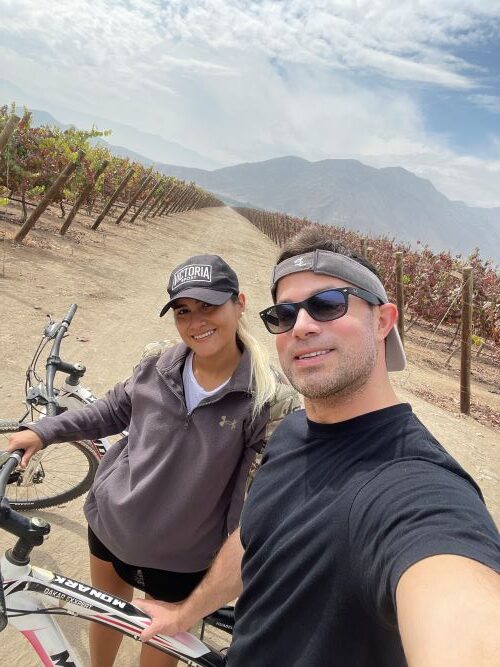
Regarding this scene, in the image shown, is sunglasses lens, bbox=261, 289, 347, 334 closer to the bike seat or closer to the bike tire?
the bike seat

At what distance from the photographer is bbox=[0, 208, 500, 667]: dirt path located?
310 cm

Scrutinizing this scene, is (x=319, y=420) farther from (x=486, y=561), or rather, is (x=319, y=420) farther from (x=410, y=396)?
(x=410, y=396)

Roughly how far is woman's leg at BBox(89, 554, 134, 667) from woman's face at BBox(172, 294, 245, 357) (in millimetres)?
1003

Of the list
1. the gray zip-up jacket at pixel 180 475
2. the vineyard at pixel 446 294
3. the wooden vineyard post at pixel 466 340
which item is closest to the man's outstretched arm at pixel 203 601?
the gray zip-up jacket at pixel 180 475

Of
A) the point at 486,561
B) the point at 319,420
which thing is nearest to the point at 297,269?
the point at 319,420

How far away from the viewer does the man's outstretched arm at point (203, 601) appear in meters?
1.56

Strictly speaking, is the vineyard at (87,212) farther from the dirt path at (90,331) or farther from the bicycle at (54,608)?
the bicycle at (54,608)

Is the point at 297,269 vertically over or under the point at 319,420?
over

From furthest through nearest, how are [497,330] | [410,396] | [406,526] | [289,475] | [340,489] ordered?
[497,330] → [410,396] → [289,475] → [340,489] → [406,526]

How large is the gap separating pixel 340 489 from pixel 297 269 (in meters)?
0.69

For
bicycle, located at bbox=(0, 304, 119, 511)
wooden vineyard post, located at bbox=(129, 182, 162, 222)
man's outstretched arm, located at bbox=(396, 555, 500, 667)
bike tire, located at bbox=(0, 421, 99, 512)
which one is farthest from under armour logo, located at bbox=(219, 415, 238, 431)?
wooden vineyard post, located at bbox=(129, 182, 162, 222)

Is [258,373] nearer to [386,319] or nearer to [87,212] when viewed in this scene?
[386,319]

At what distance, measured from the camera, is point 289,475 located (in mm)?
1232

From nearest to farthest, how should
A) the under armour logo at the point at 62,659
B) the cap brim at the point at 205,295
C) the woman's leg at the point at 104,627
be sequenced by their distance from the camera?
the under armour logo at the point at 62,659 → the cap brim at the point at 205,295 → the woman's leg at the point at 104,627
